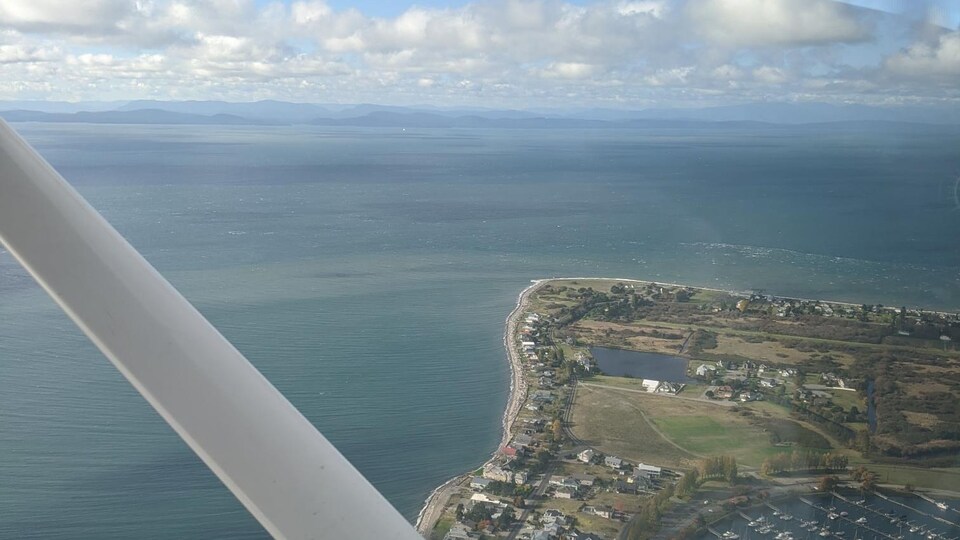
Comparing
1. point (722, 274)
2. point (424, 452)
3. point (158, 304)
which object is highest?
point (158, 304)

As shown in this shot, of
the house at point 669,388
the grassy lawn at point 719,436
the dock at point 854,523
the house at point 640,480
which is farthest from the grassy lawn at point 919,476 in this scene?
the house at point 669,388

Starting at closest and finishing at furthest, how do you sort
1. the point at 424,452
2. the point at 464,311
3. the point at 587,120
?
the point at 424,452 < the point at 464,311 < the point at 587,120

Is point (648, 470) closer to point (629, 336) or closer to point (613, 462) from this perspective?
point (613, 462)

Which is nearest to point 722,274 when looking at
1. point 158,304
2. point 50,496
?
point 50,496

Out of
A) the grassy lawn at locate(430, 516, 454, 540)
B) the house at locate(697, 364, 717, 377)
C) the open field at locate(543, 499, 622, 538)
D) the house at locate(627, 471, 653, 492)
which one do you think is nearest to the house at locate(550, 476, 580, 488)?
the open field at locate(543, 499, 622, 538)

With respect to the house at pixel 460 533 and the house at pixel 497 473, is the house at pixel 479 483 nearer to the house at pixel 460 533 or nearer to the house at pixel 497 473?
the house at pixel 497 473

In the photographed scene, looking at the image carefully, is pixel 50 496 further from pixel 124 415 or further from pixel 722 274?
pixel 722 274

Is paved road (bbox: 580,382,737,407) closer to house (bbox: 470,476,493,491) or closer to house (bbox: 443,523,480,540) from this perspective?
house (bbox: 470,476,493,491)
